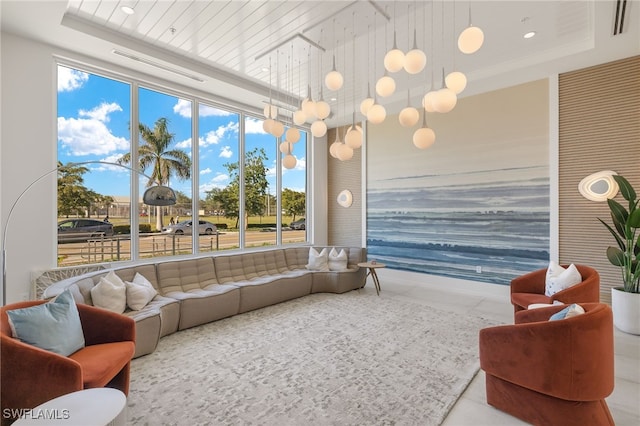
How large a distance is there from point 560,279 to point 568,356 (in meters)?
2.00

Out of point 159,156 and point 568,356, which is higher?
point 159,156

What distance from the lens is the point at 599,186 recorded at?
434 cm

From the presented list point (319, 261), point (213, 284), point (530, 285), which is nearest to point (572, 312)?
point (530, 285)

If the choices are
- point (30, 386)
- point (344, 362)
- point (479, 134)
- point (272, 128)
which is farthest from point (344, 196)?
point (30, 386)

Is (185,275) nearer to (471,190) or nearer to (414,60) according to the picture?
(414,60)

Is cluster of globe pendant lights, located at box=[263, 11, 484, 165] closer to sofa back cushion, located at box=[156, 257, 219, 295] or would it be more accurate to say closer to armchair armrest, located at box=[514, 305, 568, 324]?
armchair armrest, located at box=[514, 305, 568, 324]

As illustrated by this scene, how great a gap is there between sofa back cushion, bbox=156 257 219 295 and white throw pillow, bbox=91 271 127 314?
0.79 m

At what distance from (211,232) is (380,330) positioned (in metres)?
3.59

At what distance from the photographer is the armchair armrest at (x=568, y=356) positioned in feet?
6.13

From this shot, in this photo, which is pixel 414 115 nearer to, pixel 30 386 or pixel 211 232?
pixel 30 386

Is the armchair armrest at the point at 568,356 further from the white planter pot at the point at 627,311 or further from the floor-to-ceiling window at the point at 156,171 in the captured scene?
the floor-to-ceiling window at the point at 156,171

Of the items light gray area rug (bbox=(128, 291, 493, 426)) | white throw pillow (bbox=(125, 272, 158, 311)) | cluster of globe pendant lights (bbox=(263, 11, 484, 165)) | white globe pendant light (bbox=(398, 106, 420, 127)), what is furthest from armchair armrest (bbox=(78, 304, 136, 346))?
white globe pendant light (bbox=(398, 106, 420, 127))

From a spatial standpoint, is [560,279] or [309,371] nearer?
[309,371]

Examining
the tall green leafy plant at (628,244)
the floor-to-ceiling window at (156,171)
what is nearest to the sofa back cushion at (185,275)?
Result: the floor-to-ceiling window at (156,171)
